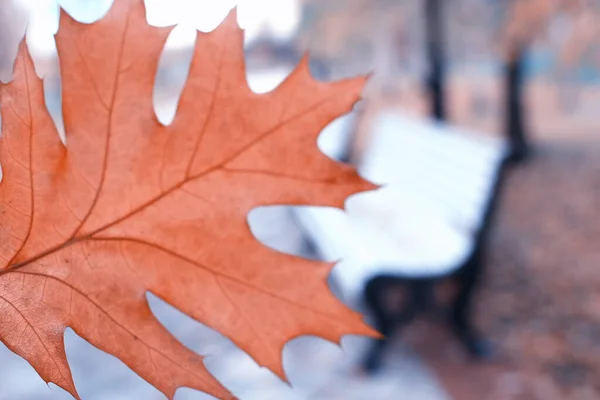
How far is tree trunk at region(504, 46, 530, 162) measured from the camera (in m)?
7.73

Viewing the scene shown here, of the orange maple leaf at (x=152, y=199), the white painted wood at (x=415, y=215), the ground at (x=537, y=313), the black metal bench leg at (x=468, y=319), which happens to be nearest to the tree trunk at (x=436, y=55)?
the ground at (x=537, y=313)

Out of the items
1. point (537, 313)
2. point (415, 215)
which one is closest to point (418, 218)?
point (415, 215)

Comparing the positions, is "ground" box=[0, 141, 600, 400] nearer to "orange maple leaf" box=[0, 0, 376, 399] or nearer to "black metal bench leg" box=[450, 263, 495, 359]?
"black metal bench leg" box=[450, 263, 495, 359]

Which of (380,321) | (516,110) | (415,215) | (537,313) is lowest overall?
(380,321)

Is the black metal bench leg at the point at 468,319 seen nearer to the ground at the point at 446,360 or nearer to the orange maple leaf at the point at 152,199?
the ground at the point at 446,360

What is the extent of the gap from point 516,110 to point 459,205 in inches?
215

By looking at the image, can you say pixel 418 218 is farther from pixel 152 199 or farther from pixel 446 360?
pixel 152 199

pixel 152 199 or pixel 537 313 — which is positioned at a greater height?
pixel 537 313

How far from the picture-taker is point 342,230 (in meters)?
2.69

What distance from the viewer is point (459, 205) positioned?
114 inches

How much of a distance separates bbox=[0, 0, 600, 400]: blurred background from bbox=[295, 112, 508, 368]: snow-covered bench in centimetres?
8

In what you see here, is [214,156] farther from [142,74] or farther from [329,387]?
[329,387]

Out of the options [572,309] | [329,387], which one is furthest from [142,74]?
[572,309]

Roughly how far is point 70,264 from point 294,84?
0.53 ft
